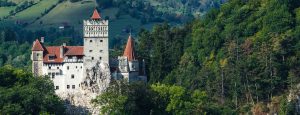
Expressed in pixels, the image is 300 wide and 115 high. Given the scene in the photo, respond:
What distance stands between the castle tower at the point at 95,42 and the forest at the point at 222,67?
153 inches

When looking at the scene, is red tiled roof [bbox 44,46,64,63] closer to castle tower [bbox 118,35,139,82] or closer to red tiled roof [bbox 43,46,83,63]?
red tiled roof [bbox 43,46,83,63]

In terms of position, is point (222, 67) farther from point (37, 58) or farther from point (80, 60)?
point (37, 58)

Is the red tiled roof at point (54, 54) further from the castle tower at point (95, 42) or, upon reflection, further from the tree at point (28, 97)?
the castle tower at point (95, 42)

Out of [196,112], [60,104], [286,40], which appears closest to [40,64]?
[60,104]

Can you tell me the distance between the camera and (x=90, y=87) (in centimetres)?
12281

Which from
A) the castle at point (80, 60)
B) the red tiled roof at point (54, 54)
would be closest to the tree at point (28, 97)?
the castle at point (80, 60)

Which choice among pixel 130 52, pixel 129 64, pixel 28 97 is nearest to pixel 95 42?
pixel 129 64

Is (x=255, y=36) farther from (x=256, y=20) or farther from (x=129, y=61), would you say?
(x=129, y=61)

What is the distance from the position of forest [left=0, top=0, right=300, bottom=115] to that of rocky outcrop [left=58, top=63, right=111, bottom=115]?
6.95 feet

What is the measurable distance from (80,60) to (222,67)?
58.1 ft

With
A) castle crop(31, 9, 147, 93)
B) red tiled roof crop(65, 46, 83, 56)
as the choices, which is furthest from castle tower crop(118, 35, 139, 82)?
red tiled roof crop(65, 46, 83, 56)

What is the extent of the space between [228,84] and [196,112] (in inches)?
487

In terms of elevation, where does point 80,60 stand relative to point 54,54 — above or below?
below

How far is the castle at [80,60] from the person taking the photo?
123 meters
